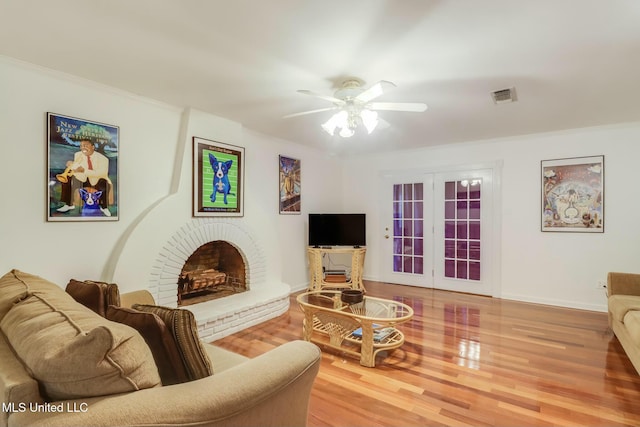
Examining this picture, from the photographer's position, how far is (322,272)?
203 inches

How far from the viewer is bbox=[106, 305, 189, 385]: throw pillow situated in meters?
1.16

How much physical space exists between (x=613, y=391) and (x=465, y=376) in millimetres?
930

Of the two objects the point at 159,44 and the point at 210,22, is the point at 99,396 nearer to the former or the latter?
the point at 210,22

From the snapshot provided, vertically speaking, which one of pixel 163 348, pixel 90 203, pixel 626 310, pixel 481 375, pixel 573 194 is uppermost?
pixel 573 194

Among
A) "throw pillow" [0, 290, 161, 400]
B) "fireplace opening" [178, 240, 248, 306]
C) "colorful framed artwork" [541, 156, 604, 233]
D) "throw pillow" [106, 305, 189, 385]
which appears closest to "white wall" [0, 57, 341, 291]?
"fireplace opening" [178, 240, 248, 306]

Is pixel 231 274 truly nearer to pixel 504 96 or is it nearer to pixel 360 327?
pixel 360 327

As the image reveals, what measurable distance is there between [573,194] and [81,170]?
5.33 meters

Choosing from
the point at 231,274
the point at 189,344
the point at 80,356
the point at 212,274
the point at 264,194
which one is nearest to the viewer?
the point at 80,356

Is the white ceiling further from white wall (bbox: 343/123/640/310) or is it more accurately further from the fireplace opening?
the fireplace opening

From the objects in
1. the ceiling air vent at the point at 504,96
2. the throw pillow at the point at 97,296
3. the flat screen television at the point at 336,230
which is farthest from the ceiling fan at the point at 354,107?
the flat screen television at the point at 336,230

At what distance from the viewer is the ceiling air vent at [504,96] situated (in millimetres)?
2819

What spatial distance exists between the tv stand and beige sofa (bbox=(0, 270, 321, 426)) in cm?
372

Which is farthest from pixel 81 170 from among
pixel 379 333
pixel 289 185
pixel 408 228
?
pixel 408 228

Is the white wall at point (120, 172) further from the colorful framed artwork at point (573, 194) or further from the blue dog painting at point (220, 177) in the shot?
the colorful framed artwork at point (573, 194)
